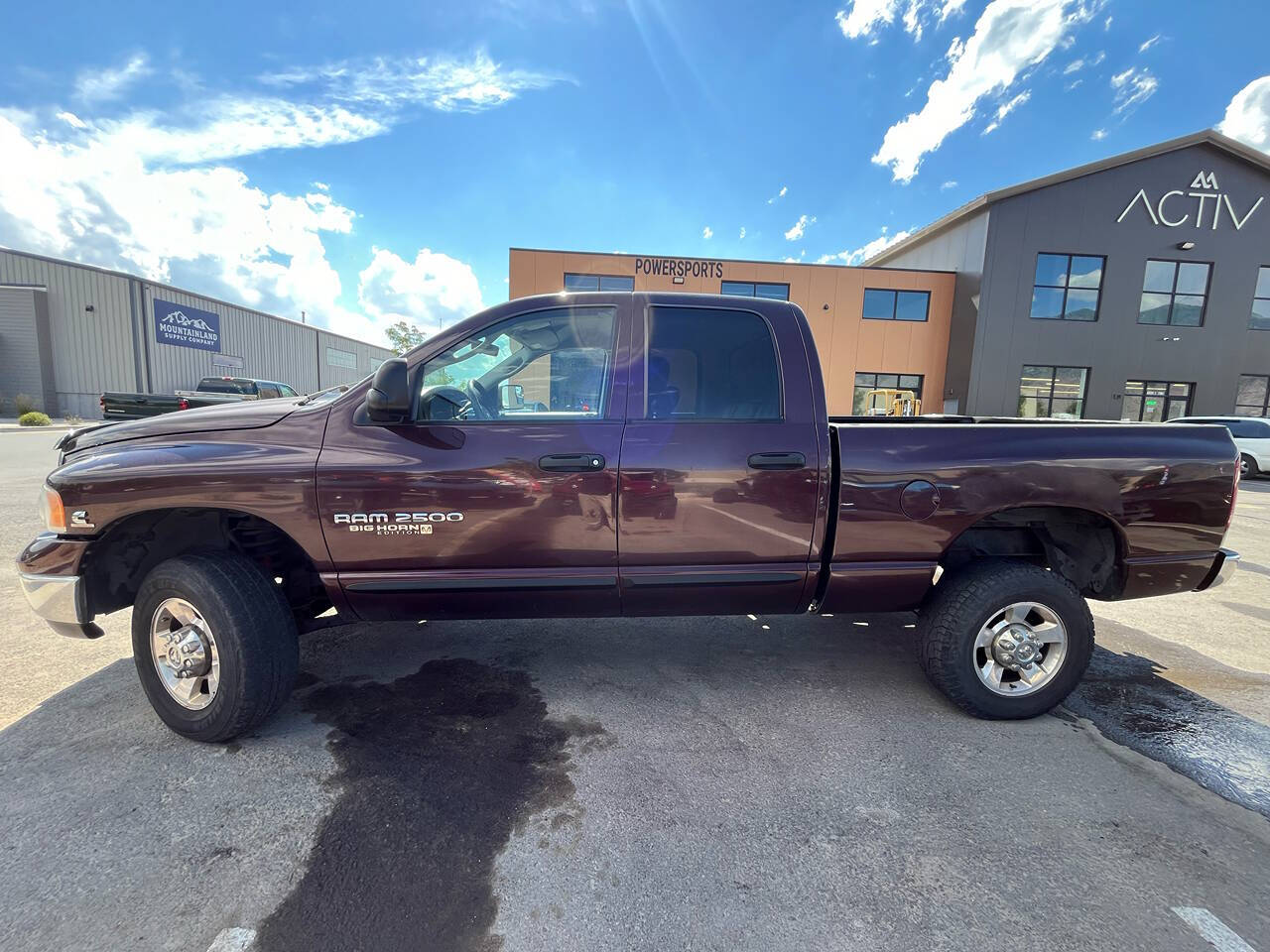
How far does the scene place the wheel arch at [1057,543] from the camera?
9.54ft

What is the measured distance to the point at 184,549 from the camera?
9.46 ft

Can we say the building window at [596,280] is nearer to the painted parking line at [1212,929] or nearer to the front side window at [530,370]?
the front side window at [530,370]

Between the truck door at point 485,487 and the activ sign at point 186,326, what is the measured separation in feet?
105

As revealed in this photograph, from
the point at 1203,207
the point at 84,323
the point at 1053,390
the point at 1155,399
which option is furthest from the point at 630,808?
the point at 84,323

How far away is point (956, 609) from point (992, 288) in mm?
21384

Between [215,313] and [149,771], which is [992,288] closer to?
[149,771]

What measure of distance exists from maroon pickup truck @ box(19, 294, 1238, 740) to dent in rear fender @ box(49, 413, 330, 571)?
0.4 inches

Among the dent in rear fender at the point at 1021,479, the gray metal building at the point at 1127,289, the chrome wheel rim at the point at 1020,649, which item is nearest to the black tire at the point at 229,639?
the dent in rear fender at the point at 1021,479

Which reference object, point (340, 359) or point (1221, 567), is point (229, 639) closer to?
point (1221, 567)

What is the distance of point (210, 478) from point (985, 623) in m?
3.78

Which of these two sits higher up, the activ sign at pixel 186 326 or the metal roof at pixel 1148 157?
the metal roof at pixel 1148 157

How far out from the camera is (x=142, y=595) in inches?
101

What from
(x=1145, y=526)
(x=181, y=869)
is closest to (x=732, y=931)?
(x=181, y=869)

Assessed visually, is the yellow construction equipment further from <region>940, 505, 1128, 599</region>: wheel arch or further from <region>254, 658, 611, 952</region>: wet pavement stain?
<region>254, 658, 611, 952</region>: wet pavement stain
